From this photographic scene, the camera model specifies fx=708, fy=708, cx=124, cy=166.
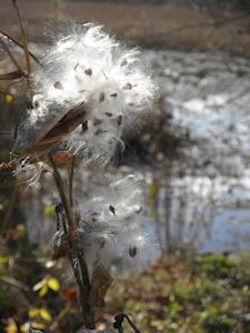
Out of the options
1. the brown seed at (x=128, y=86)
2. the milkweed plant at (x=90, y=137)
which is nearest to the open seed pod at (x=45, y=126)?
the milkweed plant at (x=90, y=137)

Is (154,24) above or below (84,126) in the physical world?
below

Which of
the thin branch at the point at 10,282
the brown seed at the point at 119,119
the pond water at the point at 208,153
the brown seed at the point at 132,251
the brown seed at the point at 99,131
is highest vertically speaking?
the brown seed at the point at 119,119

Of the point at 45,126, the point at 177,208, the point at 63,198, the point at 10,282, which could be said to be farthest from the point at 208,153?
the point at 45,126

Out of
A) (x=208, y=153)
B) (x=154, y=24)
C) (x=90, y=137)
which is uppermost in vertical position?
(x=90, y=137)

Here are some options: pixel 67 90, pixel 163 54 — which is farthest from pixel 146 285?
pixel 163 54

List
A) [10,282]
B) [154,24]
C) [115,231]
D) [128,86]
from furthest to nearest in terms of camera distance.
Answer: [154,24] → [10,282] → [115,231] → [128,86]

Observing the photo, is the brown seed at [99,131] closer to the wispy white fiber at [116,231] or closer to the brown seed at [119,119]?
the brown seed at [119,119]

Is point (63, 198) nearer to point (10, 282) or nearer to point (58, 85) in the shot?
point (58, 85)
